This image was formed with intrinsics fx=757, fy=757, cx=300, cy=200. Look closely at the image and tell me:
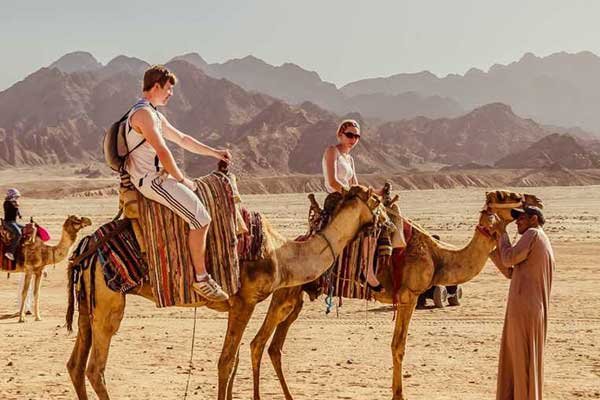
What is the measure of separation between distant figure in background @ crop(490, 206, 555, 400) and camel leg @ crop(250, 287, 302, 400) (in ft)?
8.13

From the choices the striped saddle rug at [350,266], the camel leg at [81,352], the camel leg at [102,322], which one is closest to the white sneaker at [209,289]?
the camel leg at [102,322]

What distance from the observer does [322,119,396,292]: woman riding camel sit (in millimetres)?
8250

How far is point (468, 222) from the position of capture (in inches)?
1806

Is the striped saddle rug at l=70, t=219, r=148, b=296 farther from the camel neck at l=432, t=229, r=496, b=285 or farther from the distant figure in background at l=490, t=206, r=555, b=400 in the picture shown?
the camel neck at l=432, t=229, r=496, b=285

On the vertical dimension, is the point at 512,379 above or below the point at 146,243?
below

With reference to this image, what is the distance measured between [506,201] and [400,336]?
6.38ft

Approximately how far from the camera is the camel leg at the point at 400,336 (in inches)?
331

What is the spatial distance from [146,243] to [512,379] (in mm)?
3550

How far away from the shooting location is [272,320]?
838cm

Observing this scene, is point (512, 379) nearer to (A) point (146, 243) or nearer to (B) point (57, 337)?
(A) point (146, 243)

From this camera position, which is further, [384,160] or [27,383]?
[384,160]

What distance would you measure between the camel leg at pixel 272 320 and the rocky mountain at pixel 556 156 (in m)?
121

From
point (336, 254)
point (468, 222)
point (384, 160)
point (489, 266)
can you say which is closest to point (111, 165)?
point (336, 254)

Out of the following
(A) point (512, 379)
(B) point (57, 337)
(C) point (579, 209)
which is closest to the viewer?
(A) point (512, 379)
